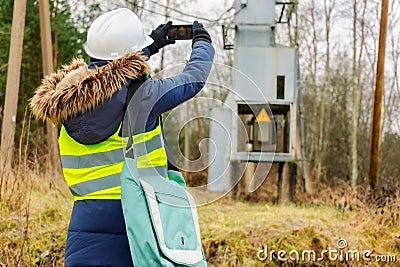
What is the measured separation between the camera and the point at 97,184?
2.34 metres

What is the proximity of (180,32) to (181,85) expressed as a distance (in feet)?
1.46

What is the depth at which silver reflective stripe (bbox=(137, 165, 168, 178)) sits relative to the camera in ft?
7.48

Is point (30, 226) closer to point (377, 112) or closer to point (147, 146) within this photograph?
point (147, 146)

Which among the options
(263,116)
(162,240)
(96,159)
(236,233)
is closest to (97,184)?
(96,159)

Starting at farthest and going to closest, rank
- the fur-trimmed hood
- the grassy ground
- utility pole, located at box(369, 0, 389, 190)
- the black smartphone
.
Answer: utility pole, located at box(369, 0, 389, 190)
the grassy ground
the black smartphone
the fur-trimmed hood

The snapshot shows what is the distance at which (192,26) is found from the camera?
2619mm

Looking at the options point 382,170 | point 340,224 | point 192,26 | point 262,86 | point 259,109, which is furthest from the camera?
point 382,170

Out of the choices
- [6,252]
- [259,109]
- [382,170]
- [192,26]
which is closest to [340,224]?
[6,252]

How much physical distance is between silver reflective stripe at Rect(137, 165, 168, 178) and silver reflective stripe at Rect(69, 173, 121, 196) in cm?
9

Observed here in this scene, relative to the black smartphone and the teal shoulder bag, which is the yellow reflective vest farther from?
the black smartphone

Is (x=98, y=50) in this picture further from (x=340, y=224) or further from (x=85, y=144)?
(x=340, y=224)

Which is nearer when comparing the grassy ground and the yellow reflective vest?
the yellow reflective vest

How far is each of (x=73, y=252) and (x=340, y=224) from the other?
531 cm

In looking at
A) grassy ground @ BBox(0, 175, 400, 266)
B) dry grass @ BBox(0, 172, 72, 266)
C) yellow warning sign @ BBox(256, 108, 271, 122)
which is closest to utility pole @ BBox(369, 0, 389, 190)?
grassy ground @ BBox(0, 175, 400, 266)
